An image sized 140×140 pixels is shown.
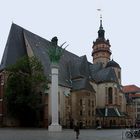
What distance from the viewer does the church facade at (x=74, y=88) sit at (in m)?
66.3

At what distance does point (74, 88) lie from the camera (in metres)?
75.4

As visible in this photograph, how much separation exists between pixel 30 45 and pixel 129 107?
47287mm

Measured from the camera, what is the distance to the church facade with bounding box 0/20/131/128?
66312 mm

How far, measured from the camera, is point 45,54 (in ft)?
238

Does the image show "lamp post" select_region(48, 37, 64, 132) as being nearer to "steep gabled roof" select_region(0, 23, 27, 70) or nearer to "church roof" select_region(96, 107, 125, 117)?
"steep gabled roof" select_region(0, 23, 27, 70)

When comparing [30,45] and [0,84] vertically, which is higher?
[30,45]

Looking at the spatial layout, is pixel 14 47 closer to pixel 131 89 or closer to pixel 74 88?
pixel 74 88

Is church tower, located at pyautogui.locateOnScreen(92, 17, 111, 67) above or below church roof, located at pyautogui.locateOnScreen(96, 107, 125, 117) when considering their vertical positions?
above

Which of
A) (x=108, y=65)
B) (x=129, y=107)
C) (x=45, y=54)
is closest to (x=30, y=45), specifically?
(x=45, y=54)

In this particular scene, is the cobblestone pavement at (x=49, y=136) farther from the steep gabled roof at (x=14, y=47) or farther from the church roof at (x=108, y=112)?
the church roof at (x=108, y=112)

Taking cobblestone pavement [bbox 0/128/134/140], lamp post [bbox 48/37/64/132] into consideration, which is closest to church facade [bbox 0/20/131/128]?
lamp post [bbox 48/37/64/132]

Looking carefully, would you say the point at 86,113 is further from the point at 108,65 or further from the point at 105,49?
the point at 105,49

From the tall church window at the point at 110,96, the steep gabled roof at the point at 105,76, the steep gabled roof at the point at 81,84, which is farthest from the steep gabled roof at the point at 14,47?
the tall church window at the point at 110,96

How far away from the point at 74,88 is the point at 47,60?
347 inches
